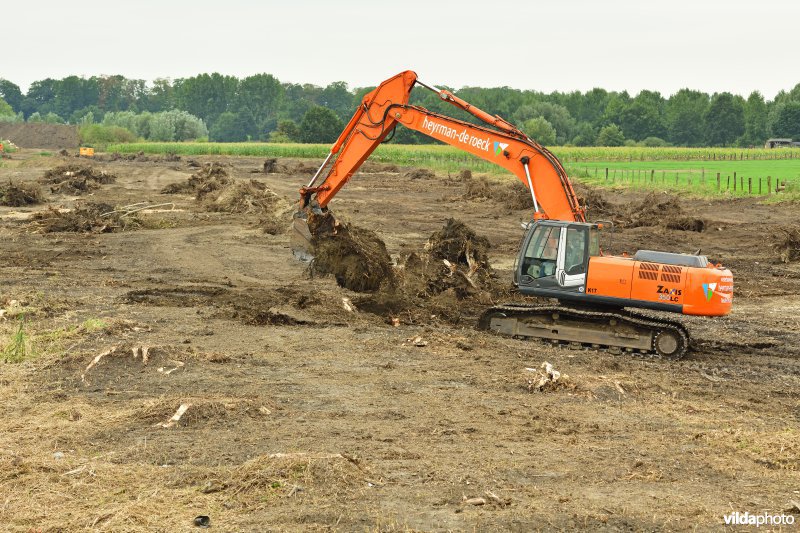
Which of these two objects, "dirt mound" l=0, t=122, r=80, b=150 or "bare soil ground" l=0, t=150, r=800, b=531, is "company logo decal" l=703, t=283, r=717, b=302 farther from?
"dirt mound" l=0, t=122, r=80, b=150

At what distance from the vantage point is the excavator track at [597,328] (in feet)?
51.5

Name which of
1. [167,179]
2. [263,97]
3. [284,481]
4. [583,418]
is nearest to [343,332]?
[583,418]

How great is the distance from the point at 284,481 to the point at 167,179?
49699 millimetres

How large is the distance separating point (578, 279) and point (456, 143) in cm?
384

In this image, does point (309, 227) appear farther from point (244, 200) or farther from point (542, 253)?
point (244, 200)

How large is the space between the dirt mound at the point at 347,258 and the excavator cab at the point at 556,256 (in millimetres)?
4692

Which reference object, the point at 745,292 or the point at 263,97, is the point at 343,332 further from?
the point at 263,97

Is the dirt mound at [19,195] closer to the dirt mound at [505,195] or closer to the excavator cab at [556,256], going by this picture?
the dirt mound at [505,195]

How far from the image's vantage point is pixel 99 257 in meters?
25.7

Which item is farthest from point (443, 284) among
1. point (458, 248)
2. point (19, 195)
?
point (19, 195)

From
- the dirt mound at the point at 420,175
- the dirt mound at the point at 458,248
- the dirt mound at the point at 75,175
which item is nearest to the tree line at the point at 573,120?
the dirt mound at the point at 420,175

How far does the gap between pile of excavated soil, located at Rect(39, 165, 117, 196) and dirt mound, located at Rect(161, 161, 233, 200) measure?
4.33 m

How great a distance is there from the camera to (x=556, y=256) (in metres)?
16.0

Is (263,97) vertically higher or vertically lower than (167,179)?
higher
